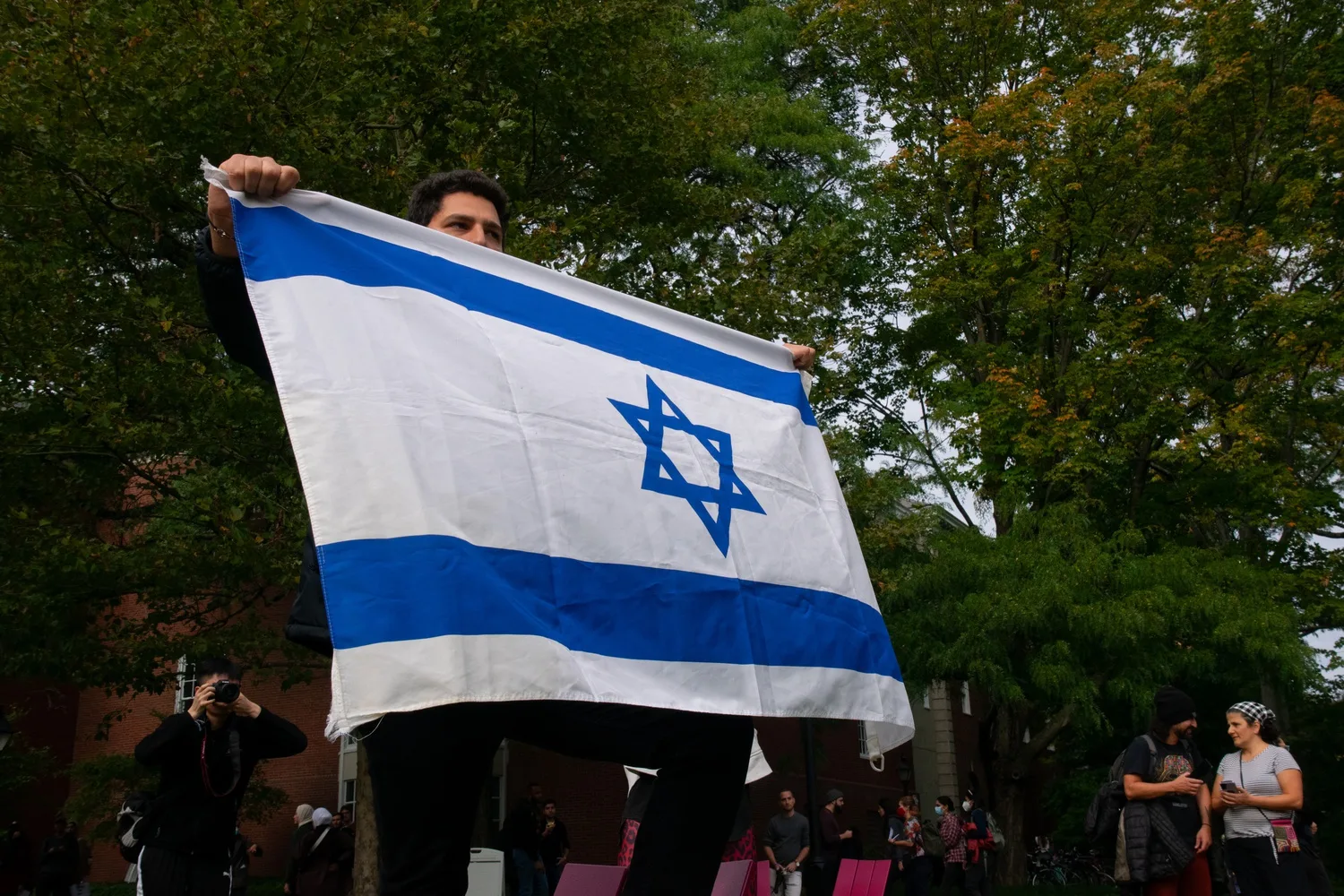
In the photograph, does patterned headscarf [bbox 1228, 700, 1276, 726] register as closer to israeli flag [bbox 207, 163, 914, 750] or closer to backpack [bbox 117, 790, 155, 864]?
israeli flag [bbox 207, 163, 914, 750]

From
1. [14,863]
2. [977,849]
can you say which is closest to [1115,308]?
[977,849]

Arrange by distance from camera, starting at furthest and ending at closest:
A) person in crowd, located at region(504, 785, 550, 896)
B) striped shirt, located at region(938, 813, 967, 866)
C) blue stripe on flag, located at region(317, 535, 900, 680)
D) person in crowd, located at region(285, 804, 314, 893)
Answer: striped shirt, located at region(938, 813, 967, 866) < person in crowd, located at region(504, 785, 550, 896) < person in crowd, located at region(285, 804, 314, 893) < blue stripe on flag, located at region(317, 535, 900, 680)

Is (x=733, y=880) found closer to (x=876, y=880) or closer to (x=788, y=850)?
(x=876, y=880)

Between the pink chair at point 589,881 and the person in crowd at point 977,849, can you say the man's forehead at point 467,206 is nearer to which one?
the pink chair at point 589,881

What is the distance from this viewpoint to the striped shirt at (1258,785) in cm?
755

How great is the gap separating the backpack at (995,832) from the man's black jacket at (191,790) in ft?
53.9

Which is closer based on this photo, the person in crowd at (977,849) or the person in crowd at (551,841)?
the person in crowd at (977,849)

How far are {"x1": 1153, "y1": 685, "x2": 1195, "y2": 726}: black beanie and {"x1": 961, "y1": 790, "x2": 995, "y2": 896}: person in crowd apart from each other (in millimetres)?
12136

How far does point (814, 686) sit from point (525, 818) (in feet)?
54.3

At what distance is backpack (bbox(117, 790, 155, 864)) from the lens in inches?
210

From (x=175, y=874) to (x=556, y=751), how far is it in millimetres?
3489

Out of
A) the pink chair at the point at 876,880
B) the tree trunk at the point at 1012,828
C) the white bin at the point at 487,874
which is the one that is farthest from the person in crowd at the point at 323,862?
the tree trunk at the point at 1012,828

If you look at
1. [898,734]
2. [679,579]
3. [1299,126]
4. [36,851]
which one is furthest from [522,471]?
[36,851]

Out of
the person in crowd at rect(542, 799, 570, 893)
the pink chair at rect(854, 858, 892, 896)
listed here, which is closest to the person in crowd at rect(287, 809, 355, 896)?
the pink chair at rect(854, 858, 892, 896)
